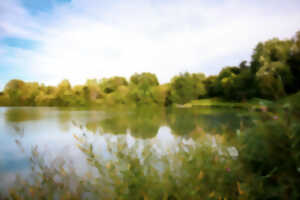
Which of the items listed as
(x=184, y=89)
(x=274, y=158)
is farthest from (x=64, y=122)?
(x=184, y=89)

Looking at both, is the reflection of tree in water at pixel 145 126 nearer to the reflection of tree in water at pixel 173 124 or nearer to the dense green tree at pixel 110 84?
the reflection of tree in water at pixel 173 124

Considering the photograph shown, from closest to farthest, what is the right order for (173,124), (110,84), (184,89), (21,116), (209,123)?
(209,123), (173,124), (21,116), (184,89), (110,84)

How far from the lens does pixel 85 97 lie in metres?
53.1

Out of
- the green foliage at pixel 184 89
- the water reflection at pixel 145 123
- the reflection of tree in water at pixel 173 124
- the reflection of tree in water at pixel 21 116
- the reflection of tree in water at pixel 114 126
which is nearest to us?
the reflection of tree in water at pixel 173 124

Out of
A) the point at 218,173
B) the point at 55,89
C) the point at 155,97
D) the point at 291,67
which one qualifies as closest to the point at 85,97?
the point at 55,89

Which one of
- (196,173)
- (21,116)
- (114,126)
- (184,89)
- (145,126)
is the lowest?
(145,126)

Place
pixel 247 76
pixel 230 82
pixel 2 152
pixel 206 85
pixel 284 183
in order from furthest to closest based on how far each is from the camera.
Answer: pixel 206 85 < pixel 230 82 < pixel 247 76 < pixel 2 152 < pixel 284 183

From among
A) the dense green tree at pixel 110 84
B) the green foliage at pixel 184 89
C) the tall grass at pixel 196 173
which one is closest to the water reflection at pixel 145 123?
the tall grass at pixel 196 173

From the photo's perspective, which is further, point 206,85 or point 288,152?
point 206,85

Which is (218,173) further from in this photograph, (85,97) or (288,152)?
A: (85,97)

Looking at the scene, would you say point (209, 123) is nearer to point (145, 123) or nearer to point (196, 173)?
point (145, 123)

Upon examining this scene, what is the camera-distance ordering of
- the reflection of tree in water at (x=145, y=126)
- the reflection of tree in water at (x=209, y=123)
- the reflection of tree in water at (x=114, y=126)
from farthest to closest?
the reflection of tree in water at (x=114, y=126) → the reflection of tree in water at (x=145, y=126) → the reflection of tree in water at (x=209, y=123)

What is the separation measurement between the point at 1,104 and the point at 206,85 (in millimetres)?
60103

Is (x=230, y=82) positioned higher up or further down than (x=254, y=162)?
higher up
